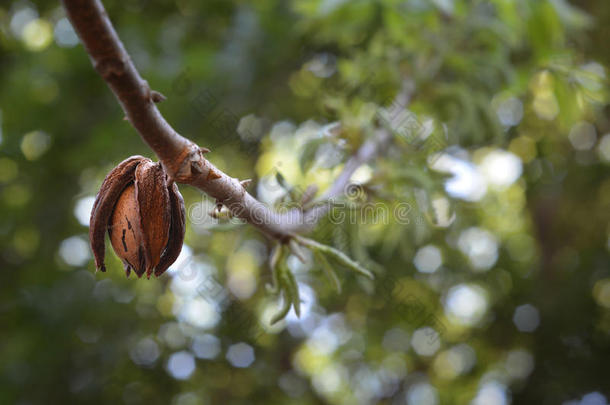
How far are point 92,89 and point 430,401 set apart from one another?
8.04ft

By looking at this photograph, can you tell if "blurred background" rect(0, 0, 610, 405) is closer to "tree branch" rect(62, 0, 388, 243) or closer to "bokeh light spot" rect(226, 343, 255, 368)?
"bokeh light spot" rect(226, 343, 255, 368)

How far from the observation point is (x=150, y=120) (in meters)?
0.63

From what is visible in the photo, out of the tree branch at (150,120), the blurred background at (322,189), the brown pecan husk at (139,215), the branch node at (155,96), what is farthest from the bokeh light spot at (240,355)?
the branch node at (155,96)

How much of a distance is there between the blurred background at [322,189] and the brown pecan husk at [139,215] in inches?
33.5

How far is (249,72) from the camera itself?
238cm

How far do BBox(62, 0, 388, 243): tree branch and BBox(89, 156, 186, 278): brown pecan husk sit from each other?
7 cm

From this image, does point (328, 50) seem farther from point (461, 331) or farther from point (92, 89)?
point (461, 331)

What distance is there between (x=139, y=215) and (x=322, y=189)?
3.67ft

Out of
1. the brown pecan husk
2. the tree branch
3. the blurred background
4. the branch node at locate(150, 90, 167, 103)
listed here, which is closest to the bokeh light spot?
the blurred background

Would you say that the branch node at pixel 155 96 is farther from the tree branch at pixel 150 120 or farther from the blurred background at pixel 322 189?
the blurred background at pixel 322 189

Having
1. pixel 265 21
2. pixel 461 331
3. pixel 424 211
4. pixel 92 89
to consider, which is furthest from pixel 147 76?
pixel 461 331

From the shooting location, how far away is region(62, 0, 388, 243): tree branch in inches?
21.6

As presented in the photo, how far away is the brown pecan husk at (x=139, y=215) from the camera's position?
76 cm

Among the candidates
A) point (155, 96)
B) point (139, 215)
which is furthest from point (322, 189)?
point (155, 96)
